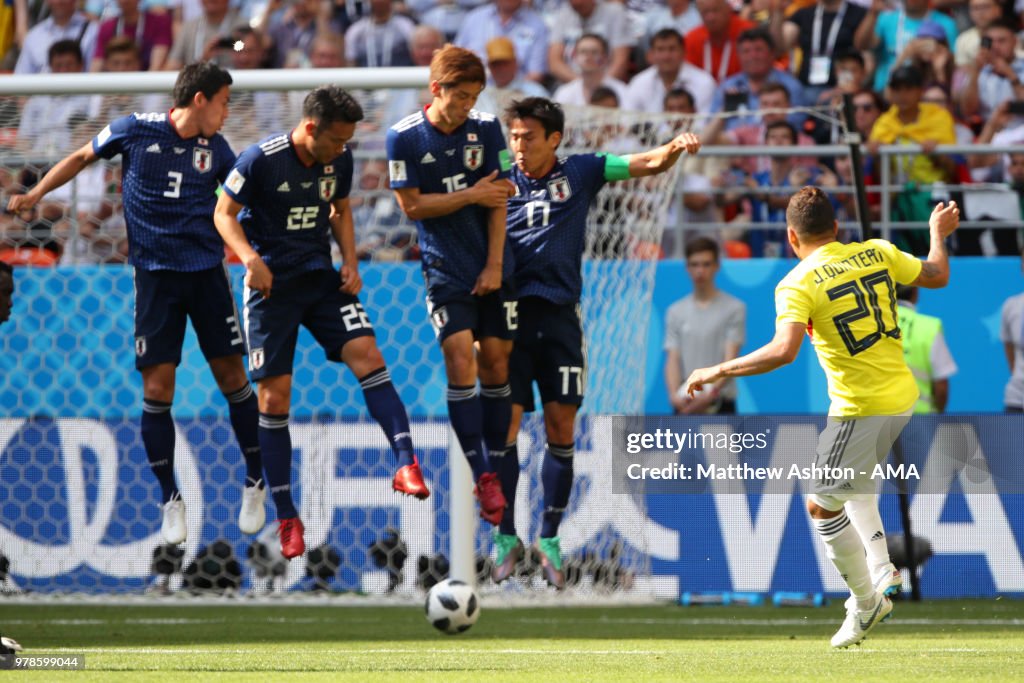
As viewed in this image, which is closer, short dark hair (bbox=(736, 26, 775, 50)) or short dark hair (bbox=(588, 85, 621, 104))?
short dark hair (bbox=(588, 85, 621, 104))

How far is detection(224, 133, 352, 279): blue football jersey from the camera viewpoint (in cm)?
828

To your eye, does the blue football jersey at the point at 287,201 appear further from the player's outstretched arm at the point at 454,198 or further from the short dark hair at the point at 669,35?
the short dark hair at the point at 669,35

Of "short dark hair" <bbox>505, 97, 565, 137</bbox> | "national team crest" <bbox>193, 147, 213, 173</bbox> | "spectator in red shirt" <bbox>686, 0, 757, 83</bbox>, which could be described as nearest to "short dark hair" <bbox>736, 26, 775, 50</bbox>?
Answer: "spectator in red shirt" <bbox>686, 0, 757, 83</bbox>

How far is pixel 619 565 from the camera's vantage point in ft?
36.4

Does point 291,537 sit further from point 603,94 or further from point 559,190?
point 603,94

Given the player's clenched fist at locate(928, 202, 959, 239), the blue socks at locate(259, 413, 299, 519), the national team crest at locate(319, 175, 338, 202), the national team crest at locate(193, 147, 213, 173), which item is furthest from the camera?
the national team crest at locate(193, 147, 213, 173)

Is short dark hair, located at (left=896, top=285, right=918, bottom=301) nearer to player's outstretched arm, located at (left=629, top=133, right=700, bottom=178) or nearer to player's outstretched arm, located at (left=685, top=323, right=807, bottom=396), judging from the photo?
player's outstretched arm, located at (left=629, top=133, right=700, bottom=178)

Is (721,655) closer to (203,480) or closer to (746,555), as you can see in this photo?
(746,555)

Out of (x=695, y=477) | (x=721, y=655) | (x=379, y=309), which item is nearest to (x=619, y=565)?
(x=695, y=477)

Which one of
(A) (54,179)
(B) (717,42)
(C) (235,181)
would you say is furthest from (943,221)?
(B) (717,42)

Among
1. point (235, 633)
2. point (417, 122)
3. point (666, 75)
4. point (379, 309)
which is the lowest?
point (235, 633)

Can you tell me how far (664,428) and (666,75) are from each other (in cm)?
426

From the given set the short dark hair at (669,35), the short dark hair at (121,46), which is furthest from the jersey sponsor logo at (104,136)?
the short dark hair at (669,35)

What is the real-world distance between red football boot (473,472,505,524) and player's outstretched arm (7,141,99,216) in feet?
9.04
